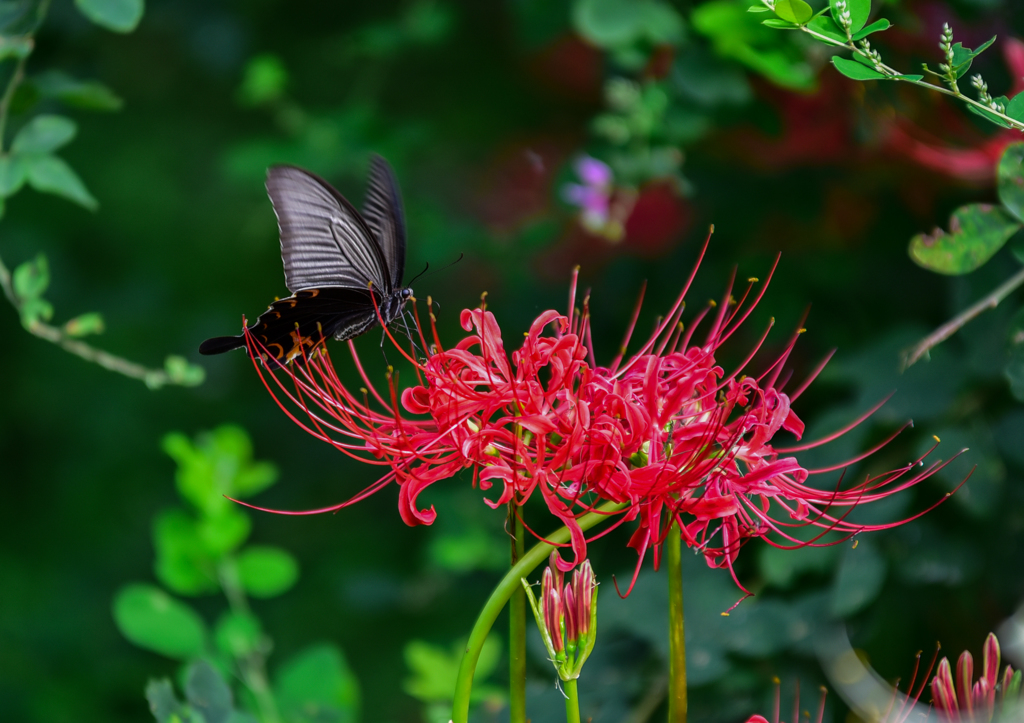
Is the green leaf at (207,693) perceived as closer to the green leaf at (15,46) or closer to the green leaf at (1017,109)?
the green leaf at (15,46)

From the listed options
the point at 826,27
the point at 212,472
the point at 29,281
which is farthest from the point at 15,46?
the point at 826,27

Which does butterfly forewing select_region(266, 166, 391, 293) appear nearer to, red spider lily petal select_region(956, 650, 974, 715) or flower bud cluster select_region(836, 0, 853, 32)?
flower bud cluster select_region(836, 0, 853, 32)

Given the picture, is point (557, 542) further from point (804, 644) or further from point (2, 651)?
point (2, 651)

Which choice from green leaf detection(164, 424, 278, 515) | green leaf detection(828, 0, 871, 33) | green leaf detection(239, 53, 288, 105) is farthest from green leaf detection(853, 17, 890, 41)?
green leaf detection(239, 53, 288, 105)

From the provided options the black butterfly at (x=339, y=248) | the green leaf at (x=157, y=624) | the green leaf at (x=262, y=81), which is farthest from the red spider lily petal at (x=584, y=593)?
the green leaf at (x=262, y=81)

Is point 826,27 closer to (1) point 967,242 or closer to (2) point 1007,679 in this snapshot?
(1) point 967,242

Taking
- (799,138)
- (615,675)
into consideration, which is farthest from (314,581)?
(799,138)
